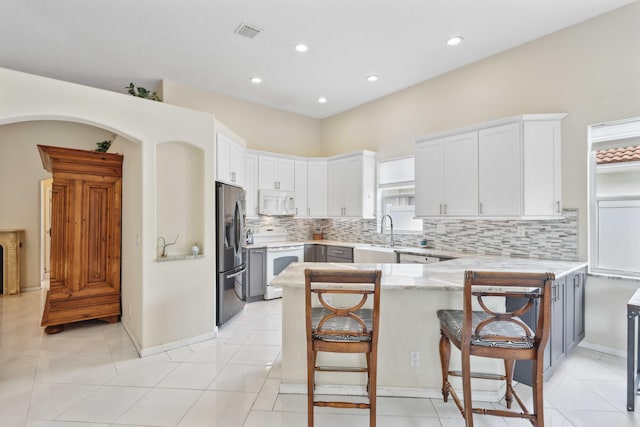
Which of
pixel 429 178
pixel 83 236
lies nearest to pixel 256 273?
pixel 83 236

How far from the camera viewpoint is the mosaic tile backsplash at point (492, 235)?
11.3 ft

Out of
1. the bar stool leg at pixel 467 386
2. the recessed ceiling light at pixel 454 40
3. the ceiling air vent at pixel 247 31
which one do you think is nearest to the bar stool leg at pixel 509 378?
the bar stool leg at pixel 467 386

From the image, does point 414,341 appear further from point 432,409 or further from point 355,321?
point 355,321

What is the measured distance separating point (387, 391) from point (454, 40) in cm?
367

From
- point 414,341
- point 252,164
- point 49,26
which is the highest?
point 49,26

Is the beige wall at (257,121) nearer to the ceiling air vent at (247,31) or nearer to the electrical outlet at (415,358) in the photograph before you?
the ceiling air vent at (247,31)

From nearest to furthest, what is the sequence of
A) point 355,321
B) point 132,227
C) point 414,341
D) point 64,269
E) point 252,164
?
point 355,321 < point 414,341 < point 132,227 < point 64,269 < point 252,164

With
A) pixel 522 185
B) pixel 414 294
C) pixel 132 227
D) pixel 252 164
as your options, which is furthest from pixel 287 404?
pixel 252 164

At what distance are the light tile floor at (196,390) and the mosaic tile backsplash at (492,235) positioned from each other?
109 centimetres

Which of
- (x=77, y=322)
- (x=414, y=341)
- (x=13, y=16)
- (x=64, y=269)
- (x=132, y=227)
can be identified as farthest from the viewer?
(x=77, y=322)

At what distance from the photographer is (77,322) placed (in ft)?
13.6

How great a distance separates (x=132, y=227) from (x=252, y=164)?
2220 mm

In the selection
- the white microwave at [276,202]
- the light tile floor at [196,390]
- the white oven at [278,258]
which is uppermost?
the white microwave at [276,202]

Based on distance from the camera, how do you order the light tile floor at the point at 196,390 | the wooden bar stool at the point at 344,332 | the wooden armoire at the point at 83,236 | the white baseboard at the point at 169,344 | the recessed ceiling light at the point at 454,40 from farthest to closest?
the wooden armoire at the point at 83,236, the recessed ceiling light at the point at 454,40, the white baseboard at the point at 169,344, the light tile floor at the point at 196,390, the wooden bar stool at the point at 344,332
